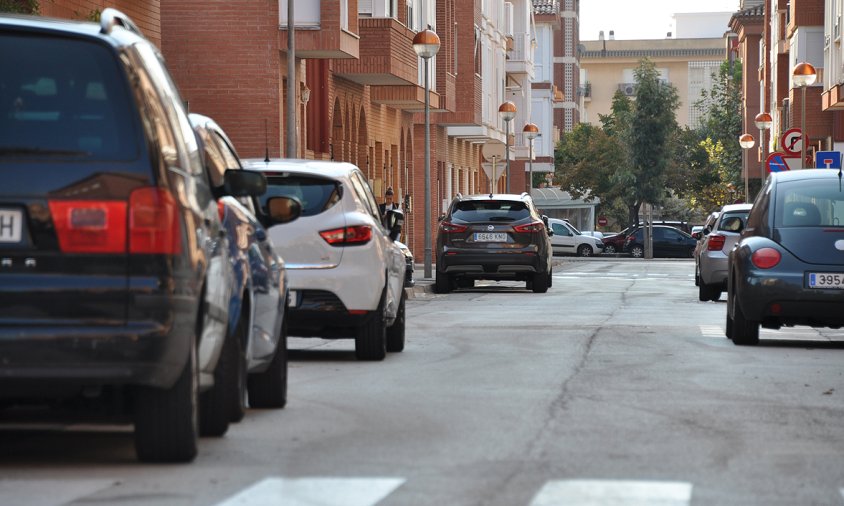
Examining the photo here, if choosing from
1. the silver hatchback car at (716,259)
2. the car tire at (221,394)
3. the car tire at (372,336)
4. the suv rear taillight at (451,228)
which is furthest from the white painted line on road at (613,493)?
the suv rear taillight at (451,228)

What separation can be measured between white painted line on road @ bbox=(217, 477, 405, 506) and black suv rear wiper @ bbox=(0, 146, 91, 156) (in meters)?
1.47

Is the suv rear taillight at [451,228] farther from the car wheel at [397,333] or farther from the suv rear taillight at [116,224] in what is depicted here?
the suv rear taillight at [116,224]

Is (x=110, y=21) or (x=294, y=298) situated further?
(x=294, y=298)

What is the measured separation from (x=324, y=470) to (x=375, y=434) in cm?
139

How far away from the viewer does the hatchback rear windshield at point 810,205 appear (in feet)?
52.7

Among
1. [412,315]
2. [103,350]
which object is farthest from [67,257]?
[412,315]

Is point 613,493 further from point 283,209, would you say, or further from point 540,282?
point 540,282

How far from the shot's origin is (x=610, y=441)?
8977 mm

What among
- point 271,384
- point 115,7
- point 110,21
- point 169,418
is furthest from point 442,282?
point 110,21

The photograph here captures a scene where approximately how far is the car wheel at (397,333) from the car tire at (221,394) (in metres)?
6.31

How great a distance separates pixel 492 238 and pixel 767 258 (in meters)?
15.5

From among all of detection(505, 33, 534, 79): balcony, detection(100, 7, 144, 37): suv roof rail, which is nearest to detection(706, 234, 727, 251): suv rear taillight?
A: detection(100, 7, 144, 37): suv roof rail

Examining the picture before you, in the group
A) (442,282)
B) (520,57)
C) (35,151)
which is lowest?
(442,282)

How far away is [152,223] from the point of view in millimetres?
7500
